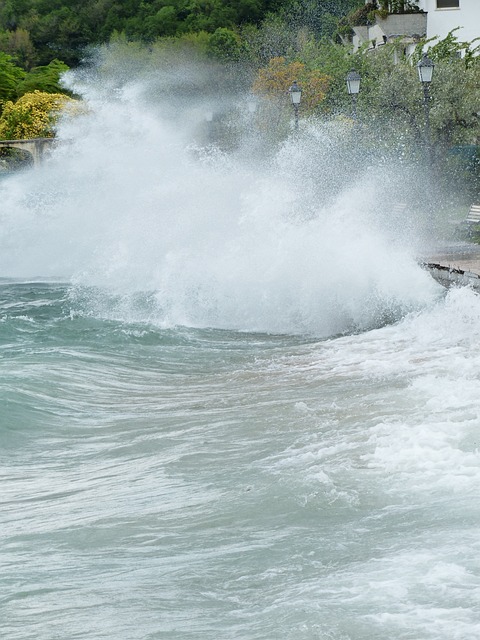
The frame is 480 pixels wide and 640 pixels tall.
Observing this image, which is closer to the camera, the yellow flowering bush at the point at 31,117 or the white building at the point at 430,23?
the white building at the point at 430,23

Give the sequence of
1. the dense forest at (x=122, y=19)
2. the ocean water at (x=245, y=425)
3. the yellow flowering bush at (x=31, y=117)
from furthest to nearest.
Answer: the dense forest at (x=122, y=19)
the yellow flowering bush at (x=31, y=117)
the ocean water at (x=245, y=425)

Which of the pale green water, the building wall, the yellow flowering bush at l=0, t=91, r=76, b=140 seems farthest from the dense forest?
the pale green water

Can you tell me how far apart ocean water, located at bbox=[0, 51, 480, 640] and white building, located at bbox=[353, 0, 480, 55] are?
23.9 m

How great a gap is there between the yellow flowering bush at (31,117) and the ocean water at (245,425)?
33.1 m

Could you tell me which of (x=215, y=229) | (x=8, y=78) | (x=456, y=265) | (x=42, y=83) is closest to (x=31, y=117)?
(x=42, y=83)

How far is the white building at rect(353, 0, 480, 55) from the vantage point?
152ft

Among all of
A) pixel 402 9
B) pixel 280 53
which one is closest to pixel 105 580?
pixel 402 9

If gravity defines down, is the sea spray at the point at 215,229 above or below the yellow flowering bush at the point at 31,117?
below

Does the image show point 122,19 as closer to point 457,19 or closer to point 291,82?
point 457,19

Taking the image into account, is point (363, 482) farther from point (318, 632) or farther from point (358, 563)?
point (318, 632)

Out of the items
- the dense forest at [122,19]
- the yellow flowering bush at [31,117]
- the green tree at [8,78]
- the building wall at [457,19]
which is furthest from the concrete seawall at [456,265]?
the dense forest at [122,19]

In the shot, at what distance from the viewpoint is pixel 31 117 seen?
56844mm

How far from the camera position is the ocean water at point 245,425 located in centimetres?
676

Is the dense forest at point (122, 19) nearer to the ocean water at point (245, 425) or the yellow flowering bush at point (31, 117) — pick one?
the yellow flowering bush at point (31, 117)
